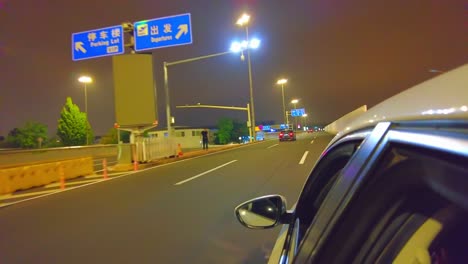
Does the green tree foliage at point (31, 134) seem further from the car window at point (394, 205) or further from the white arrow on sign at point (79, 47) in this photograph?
the car window at point (394, 205)

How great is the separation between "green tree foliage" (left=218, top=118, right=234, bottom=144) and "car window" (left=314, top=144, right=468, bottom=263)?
8284cm

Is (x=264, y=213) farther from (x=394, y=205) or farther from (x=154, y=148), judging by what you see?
(x=154, y=148)

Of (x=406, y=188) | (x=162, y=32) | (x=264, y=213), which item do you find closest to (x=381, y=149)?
(x=406, y=188)

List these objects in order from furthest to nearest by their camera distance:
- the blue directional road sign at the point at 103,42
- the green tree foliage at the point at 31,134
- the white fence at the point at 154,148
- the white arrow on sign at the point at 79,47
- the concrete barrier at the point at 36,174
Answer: the green tree foliage at the point at 31,134 → the white arrow on sign at the point at 79,47 → the blue directional road sign at the point at 103,42 → the white fence at the point at 154,148 → the concrete barrier at the point at 36,174

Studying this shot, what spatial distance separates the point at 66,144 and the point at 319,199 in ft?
165

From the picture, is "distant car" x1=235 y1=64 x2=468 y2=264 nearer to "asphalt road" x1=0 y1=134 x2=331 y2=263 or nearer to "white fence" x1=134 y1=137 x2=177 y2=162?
"asphalt road" x1=0 y1=134 x2=331 y2=263

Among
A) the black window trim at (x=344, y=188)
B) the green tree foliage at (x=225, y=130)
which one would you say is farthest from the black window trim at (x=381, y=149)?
the green tree foliage at (x=225, y=130)

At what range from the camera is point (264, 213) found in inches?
94.5

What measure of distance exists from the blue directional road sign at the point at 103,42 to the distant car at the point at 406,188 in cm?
2130

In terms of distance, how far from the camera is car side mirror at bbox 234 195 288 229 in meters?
2.35

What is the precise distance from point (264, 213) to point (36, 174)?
13.6 m

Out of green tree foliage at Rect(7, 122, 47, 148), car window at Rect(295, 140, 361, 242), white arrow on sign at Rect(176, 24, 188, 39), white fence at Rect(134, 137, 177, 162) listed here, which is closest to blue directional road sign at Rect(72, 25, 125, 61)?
white arrow on sign at Rect(176, 24, 188, 39)

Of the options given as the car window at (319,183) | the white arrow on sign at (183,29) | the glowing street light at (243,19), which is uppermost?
the glowing street light at (243,19)

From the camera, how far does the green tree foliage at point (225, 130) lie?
84375 millimetres
